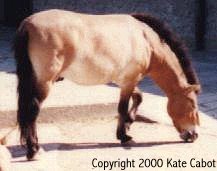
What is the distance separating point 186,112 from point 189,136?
0.26 metres

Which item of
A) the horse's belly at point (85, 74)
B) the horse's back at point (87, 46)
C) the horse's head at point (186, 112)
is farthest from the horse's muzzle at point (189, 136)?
the horse's belly at point (85, 74)

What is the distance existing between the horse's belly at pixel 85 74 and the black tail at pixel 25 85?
1.25ft

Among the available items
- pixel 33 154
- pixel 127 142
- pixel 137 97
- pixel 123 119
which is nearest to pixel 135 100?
pixel 137 97

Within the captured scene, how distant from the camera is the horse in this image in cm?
490

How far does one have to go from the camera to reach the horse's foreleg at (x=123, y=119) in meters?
5.77

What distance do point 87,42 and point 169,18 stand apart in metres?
6.89

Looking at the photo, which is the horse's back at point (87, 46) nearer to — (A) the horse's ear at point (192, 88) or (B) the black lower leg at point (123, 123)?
(B) the black lower leg at point (123, 123)

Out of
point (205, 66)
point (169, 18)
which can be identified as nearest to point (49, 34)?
point (205, 66)

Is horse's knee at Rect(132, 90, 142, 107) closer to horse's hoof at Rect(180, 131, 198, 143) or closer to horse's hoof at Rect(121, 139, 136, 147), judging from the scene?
horse's hoof at Rect(121, 139, 136, 147)

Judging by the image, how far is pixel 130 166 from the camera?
17.2 ft

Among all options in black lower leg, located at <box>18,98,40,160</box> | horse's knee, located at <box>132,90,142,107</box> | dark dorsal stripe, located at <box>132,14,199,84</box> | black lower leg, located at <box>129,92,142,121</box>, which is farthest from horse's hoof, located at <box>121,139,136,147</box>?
black lower leg, located at <box>18,98,40,160</box>

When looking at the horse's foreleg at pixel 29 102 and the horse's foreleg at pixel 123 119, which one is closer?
the horse's foreleg at pixel 29 102

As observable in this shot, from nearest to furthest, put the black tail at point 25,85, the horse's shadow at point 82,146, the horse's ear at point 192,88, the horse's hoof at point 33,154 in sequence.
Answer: the black tail at point 25,85
the horse's hoof at point 33,154
the horse's shadow at point 82,146
the horse's ear at point 192,88

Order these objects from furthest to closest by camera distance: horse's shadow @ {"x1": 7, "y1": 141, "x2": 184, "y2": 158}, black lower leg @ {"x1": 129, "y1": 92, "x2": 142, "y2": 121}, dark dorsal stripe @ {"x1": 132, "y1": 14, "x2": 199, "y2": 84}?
black lower leg @ {"x1": 129, "y1": 92, "x2": 142, "y2": 121} < dark dorsal stripe @ {"x1": 132, "y1": 14, "x2": 199, "y2": 84} < horse's shadow @ {"x1": 7, "y1": 141, "x2": 184, "y2": 158}
